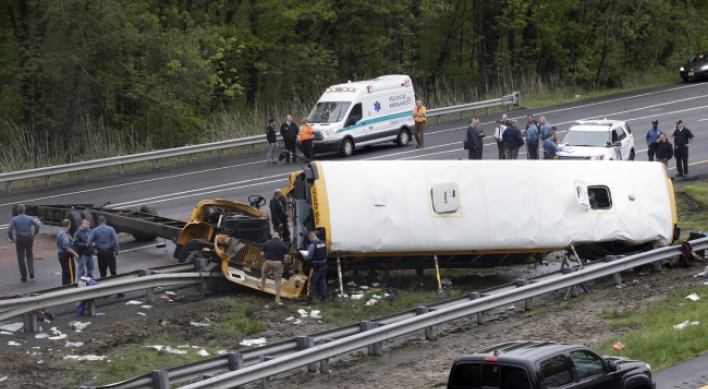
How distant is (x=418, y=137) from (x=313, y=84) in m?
18.1

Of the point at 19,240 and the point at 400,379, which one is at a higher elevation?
the point at 19,240

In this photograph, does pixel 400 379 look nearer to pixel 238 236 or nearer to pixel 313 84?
pixel 238 236

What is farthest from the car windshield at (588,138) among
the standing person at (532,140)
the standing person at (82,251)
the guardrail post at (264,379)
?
the guardrail post at (264,379)

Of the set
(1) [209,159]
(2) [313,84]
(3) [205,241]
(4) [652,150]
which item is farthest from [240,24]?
(3) [205,241]

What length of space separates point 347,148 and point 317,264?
15.5m

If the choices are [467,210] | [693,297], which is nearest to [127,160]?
[467,210]

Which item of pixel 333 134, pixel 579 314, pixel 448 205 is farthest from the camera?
pixel 333 134

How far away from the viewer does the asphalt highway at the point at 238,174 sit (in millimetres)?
21031

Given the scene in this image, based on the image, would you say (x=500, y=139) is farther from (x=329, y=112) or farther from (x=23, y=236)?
(x=23, y=236)

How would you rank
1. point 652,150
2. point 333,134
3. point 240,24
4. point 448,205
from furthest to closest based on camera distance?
point 240,24 < point 333,134 < point 652,150 < point 448,205

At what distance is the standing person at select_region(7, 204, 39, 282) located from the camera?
18078 millimetres

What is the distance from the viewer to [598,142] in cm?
2725

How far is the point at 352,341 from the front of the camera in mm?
13078

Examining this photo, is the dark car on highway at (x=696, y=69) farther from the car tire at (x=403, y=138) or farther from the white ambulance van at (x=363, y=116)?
the car tire at (x=403, y=138)
